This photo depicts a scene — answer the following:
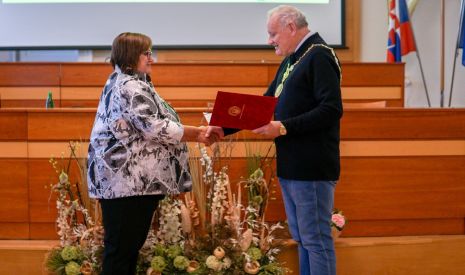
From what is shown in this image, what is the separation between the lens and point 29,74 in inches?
206

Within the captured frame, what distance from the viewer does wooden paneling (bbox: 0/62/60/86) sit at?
5.21 metres

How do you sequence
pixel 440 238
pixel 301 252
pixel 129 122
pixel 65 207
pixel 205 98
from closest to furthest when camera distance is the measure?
pixel 129 122, pixel 301 252, pixel 65 207, pixel 440 238, pixel 205 98

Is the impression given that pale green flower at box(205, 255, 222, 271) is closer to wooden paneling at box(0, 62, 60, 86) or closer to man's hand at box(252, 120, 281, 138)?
man's hand at box(252, 120, 281, 138)

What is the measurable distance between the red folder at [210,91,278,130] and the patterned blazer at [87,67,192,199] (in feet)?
0.63

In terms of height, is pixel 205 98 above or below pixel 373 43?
below

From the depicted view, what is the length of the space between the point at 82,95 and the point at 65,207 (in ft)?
8.09

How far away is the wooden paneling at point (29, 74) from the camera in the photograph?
5.21m

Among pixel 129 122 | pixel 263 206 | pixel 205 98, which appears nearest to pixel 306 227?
pixel 263 206

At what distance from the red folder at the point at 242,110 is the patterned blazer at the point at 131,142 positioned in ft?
0.63

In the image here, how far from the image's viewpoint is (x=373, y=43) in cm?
645

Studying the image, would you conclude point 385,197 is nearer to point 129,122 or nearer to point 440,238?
point 440,238

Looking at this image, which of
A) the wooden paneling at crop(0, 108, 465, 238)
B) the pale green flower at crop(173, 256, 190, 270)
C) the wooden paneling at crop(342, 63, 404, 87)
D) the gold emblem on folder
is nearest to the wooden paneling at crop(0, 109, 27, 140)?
the wooden paneling at crop(0, 108, 465, 238)

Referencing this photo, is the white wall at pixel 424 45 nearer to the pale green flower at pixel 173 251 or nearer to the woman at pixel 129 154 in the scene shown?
the pale green flower at pixel 173 251

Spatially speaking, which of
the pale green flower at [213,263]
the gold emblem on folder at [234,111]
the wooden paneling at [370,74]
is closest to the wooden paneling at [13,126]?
the pale green flower at [213,263]
